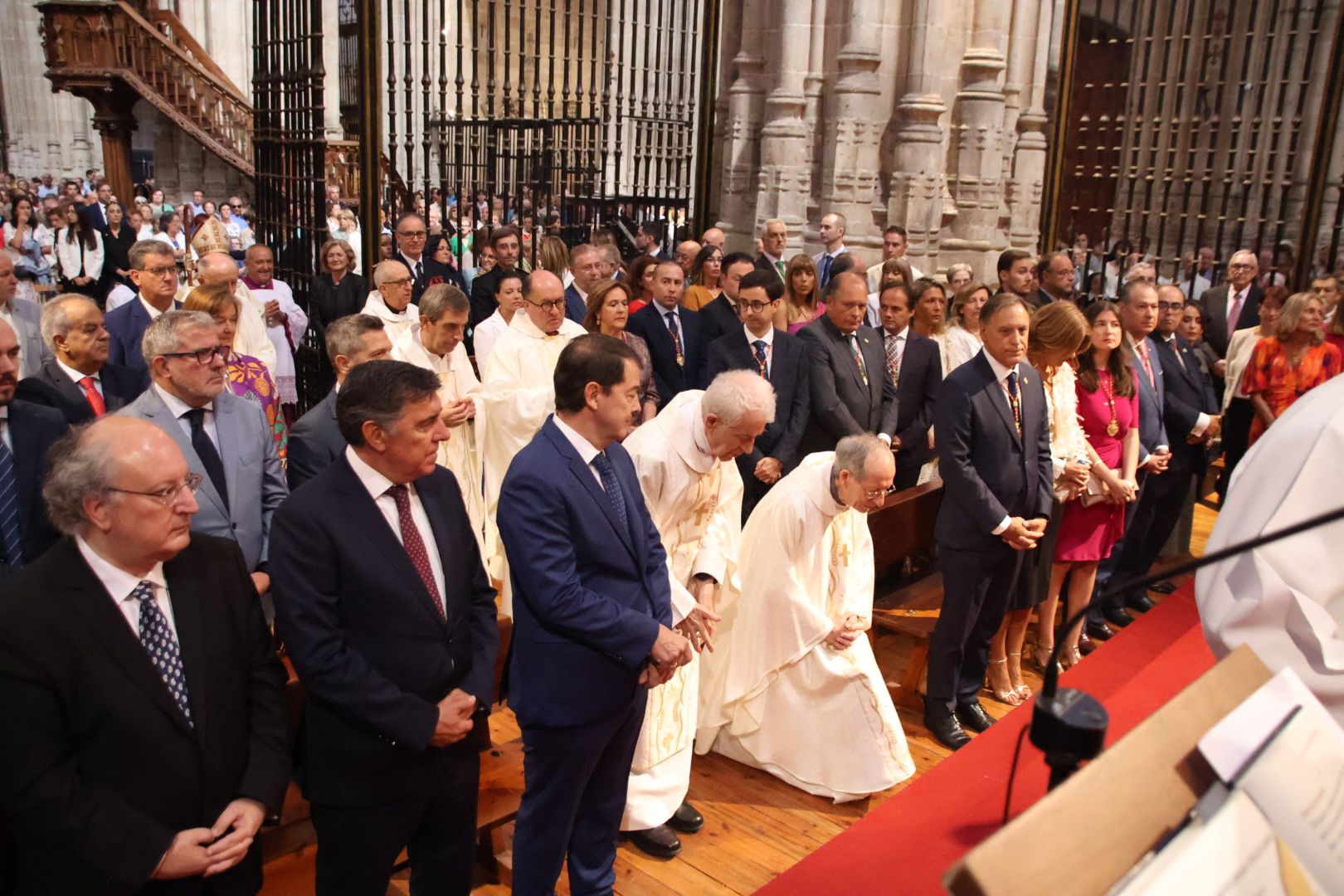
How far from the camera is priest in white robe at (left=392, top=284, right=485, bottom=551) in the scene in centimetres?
472

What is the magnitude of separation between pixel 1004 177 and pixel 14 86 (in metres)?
18.2

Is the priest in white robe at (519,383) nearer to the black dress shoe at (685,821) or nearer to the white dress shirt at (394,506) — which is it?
the black dress shoe at (685,821)

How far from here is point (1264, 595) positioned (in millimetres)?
1831

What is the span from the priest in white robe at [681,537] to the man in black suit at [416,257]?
11.2 ft

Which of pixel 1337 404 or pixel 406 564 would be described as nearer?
pixel 1337 404

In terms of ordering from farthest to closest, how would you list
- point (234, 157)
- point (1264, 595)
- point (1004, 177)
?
point (234, 157), point (1004, 177), point (1264, 595)

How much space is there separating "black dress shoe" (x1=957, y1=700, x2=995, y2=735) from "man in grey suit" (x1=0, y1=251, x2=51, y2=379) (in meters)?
4.10

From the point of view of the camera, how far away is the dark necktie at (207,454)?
3.29 m

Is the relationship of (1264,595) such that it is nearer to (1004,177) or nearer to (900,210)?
(900,210)

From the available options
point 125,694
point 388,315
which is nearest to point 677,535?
point 125,694

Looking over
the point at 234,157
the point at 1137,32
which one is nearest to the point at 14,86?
the point at 234,157

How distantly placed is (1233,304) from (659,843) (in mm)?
6240

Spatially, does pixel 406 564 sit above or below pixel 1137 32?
below

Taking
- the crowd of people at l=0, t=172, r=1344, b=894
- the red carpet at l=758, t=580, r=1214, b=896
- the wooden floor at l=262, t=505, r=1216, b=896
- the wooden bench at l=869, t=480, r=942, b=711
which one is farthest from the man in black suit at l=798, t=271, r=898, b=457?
the red carpet at l=758, t=580, r=1214, b=896
